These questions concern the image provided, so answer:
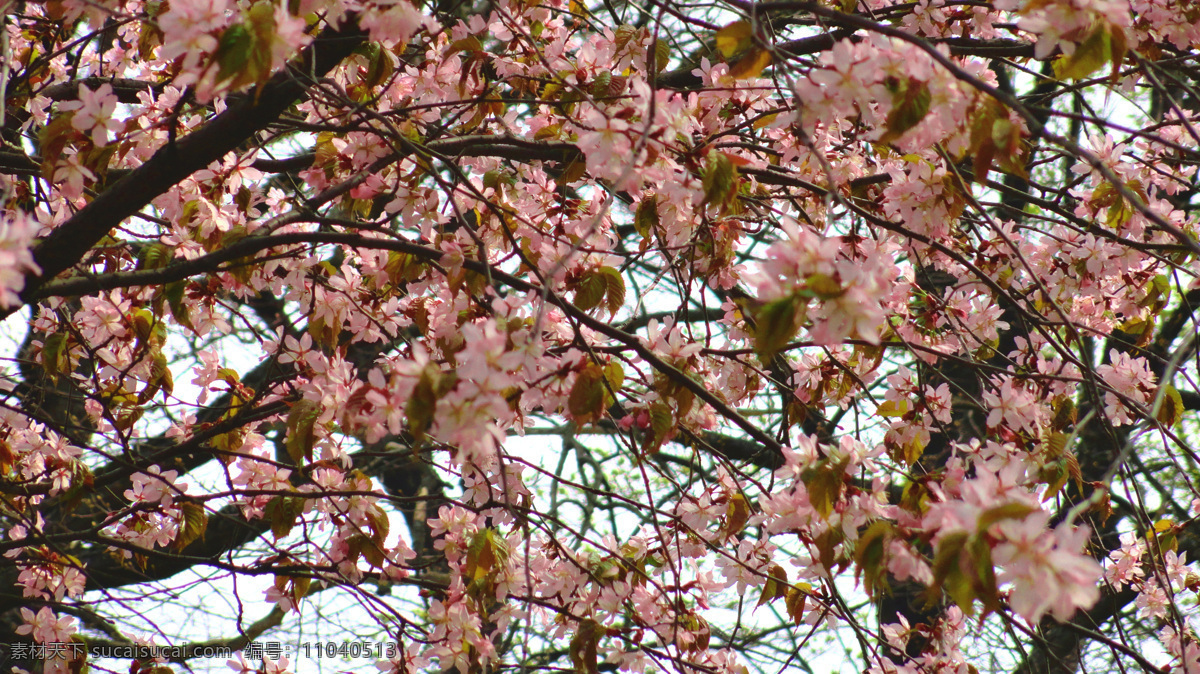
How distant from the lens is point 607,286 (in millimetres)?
1935

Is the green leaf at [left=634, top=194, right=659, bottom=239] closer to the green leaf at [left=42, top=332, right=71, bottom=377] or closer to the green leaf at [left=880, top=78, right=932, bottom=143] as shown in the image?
the green leaf at [left=880, top=78, right=932, bottom=143]

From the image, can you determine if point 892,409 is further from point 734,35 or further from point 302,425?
point 302,425

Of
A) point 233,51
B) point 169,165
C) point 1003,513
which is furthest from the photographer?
point 169,165

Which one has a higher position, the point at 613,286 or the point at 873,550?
the point at 613,286

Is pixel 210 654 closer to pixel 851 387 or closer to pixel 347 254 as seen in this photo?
pixel 347 254

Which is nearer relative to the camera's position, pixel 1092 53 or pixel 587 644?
pixel 1092 53

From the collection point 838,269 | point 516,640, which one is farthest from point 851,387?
point 516,640

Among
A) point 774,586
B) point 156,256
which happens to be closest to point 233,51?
point 156,256

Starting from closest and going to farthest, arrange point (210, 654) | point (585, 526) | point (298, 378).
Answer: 1. point (298, 378)
2. point (210, 654)
3. point (585, 526)

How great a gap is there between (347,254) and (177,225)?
69cm

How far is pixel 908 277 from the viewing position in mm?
2574

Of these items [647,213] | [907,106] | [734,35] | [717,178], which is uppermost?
[647,213]

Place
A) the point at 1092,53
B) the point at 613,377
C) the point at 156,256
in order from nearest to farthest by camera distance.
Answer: the point at 1092,53 < the point at 613,377 < the point at 156,256

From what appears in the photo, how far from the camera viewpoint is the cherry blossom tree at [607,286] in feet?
4.33
